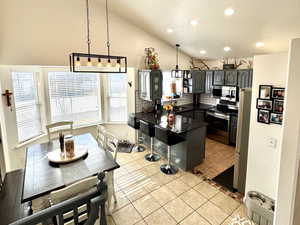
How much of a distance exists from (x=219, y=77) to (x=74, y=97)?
4174 mm

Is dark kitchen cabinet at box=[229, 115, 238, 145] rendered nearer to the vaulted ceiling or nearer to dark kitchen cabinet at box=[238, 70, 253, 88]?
dark kitchen cabinet at box=[238, 70, 253, 88]

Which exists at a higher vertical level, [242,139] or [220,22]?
[220,22]

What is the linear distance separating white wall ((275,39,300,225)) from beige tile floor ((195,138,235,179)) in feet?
5.33

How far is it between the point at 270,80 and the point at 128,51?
329cm

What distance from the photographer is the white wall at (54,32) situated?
305cm

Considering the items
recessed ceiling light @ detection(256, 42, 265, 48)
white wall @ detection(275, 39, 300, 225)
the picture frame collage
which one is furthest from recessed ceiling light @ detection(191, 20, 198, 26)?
white wall @ detection(275, 39, 300, 225)

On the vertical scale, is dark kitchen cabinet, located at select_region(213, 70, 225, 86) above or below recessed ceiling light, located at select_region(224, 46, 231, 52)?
below

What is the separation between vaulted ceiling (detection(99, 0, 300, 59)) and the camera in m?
2.75

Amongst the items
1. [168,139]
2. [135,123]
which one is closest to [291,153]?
[168,139]

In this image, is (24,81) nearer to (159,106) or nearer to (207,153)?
(159,106)

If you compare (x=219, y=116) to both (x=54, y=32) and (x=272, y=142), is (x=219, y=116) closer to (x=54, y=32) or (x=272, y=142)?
(x=272, y=142)

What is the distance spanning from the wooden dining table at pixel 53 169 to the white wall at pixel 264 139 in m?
2.02

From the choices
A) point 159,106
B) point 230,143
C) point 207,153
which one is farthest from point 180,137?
point 230,143

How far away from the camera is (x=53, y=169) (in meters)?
2.33
